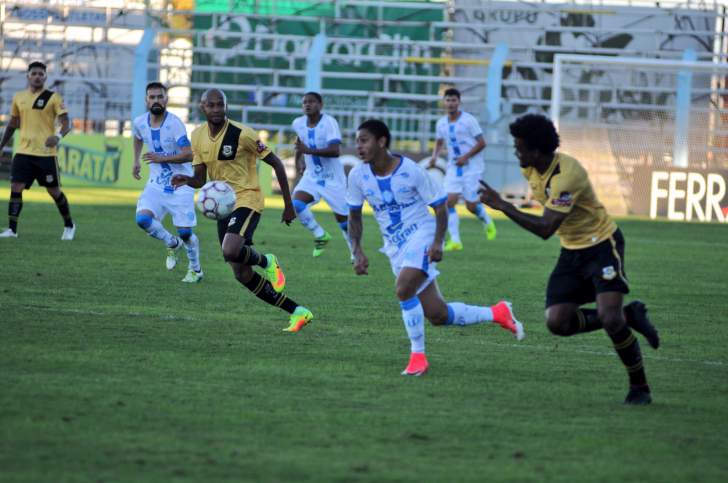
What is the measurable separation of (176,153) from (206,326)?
419 centimetres

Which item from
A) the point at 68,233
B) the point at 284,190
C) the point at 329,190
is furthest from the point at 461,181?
the point at 284,190

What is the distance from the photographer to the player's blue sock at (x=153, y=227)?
13961 mm

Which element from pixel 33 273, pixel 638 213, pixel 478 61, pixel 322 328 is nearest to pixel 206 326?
pixel 322 328

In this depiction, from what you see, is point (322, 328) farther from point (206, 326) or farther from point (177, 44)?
point (177, 44)

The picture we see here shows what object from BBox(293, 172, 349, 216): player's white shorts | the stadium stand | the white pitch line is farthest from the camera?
the stadium stand

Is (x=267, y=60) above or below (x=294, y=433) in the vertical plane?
above

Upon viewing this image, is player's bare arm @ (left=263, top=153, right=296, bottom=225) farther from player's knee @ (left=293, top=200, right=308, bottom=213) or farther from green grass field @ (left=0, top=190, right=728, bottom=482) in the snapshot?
player's knee @ (left=293, top=200, right=308, bottom=213)

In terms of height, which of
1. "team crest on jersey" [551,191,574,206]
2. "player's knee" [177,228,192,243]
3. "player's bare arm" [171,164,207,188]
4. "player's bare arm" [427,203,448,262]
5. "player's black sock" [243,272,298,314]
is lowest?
"player's black sock" [243,272,298,314]

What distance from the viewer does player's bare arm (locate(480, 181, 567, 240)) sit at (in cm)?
758

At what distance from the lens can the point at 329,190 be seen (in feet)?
58.0

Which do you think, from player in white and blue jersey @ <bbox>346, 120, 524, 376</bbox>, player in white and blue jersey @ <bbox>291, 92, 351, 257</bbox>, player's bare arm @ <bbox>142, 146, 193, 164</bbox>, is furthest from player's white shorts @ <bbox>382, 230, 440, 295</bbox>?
player in white and blue jersey @ <bbox>291, 92, 351, 257</bbox>

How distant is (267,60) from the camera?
3609cm

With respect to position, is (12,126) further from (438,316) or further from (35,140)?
(438,316)

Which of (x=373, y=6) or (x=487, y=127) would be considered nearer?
(x=487, y=127)
